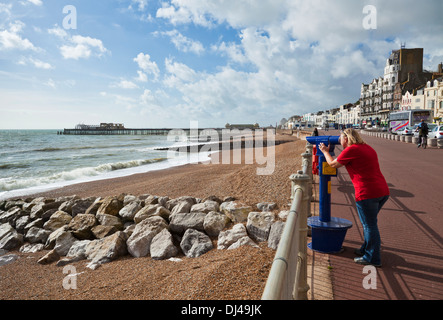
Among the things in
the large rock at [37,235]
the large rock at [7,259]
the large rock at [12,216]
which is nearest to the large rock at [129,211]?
the large rock at [37,235]

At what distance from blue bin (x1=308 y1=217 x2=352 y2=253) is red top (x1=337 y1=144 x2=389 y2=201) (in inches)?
24.8

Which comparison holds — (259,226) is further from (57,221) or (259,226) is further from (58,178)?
(58,178)

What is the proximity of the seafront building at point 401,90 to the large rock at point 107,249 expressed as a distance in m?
62.3

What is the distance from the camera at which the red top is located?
139 inches

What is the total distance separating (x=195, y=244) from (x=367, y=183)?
329 cm

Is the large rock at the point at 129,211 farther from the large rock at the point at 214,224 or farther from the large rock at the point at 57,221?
the large rock at the point at 214,224

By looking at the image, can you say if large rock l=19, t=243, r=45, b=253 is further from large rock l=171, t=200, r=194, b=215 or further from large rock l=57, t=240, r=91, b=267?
large rock l=171, t=200, r=194, b=215

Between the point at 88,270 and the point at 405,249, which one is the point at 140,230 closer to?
the point at 88,270

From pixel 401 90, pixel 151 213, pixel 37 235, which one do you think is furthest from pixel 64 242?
pixel 401 90

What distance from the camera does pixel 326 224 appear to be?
407 centimetres

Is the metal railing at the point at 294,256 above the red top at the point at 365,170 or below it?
below

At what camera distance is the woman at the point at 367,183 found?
3541 mm
